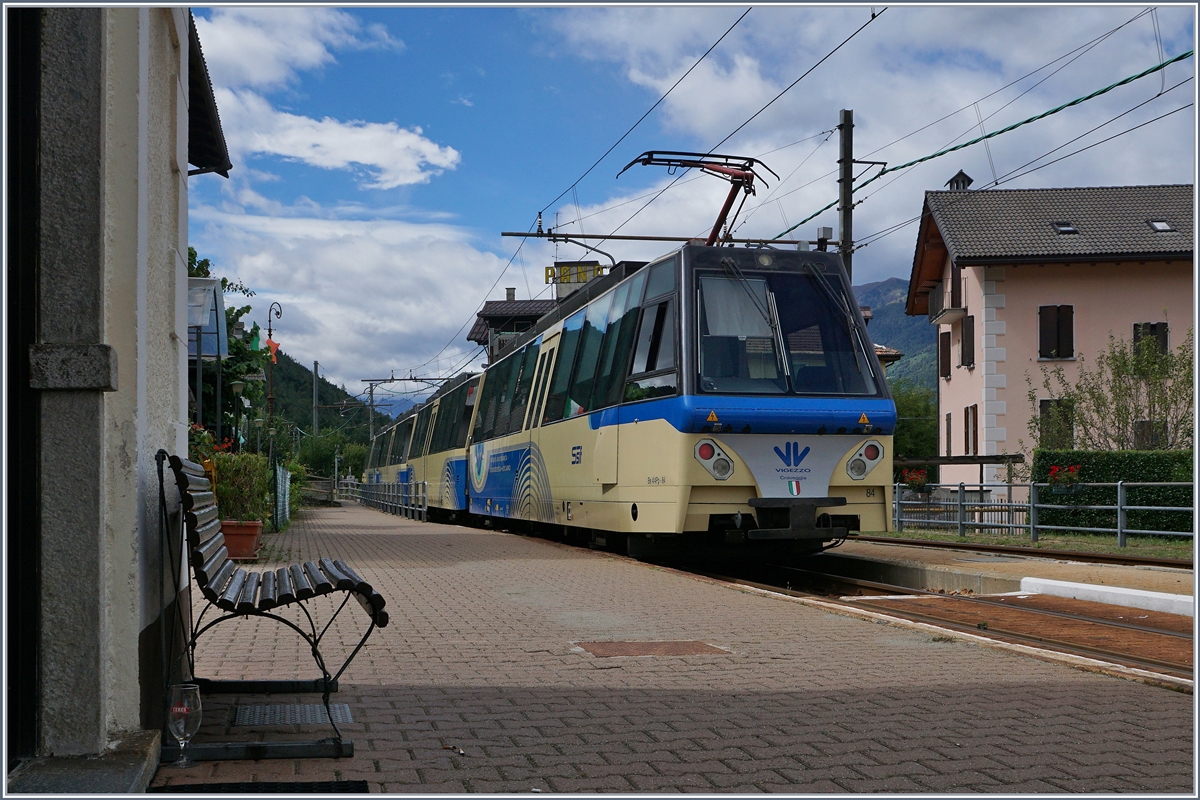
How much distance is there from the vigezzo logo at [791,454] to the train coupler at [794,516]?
365 mm

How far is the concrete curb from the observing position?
9453 mm

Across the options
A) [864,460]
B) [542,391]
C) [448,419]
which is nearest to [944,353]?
[448,419]

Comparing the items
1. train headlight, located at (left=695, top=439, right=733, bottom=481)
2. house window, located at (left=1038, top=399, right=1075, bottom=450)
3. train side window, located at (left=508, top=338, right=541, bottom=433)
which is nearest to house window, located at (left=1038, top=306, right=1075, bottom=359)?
house window, located at (left=1038, top=399, right=1075, bottom=450)

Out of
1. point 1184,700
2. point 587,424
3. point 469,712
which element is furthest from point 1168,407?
point 469,712

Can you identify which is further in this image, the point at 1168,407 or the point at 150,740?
the point at 1168,407

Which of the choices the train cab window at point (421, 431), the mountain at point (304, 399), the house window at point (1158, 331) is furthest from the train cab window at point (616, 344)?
the mountain at point (304, 399)

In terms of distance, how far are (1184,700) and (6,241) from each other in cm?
519

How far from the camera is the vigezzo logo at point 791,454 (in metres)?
12.1

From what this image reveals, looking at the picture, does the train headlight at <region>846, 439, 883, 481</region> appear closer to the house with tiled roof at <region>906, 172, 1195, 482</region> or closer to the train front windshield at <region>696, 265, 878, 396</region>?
the train front windshield at <region>696, 265, 878, 396</region>

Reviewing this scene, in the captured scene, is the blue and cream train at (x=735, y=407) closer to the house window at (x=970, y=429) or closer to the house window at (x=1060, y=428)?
the house window at (x=1060, y=428)

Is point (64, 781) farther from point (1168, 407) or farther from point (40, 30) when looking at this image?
point (1168, 407)

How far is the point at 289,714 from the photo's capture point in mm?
5191

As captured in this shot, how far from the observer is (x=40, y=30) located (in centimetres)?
389

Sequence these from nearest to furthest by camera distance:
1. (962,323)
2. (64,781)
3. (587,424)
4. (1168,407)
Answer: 1. (64,781)
2. (587,424)
3. (1168,407)
4. (962,323)
